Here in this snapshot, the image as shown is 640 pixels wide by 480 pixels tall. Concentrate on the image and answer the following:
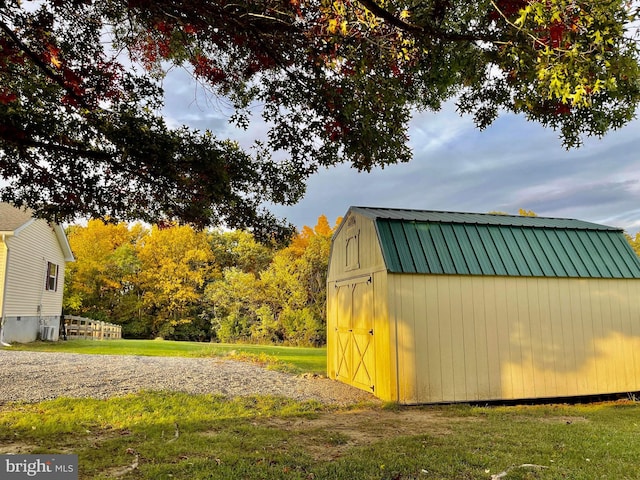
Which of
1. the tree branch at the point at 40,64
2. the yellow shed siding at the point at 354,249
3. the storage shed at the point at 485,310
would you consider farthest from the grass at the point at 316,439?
the tree branch at the point at 40,64

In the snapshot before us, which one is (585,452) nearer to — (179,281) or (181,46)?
(181,46)

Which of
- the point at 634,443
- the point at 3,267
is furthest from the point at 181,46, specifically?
the point at 3,267

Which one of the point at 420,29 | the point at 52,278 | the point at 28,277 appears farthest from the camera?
the point at 52,278

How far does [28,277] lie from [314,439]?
14967mm

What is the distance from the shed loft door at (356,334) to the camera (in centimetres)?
796

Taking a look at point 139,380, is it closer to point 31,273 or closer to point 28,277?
point 28,277

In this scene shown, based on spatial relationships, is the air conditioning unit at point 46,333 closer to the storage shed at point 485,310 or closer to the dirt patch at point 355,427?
the storage shed at point 485,310

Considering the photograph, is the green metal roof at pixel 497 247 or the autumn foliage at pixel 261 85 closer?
the autumn foliage at pixel 261 85

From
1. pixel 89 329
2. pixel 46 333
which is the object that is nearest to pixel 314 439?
pixel 46 333

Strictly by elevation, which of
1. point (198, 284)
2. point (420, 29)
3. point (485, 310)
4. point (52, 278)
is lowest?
point (485, 310)

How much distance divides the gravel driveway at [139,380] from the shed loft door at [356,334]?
0.28 m

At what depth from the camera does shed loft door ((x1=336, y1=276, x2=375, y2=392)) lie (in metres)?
7.96

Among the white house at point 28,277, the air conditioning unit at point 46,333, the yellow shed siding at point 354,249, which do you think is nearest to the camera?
the yellow shed siding at point 354,249

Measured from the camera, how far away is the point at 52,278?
17.9 metres
